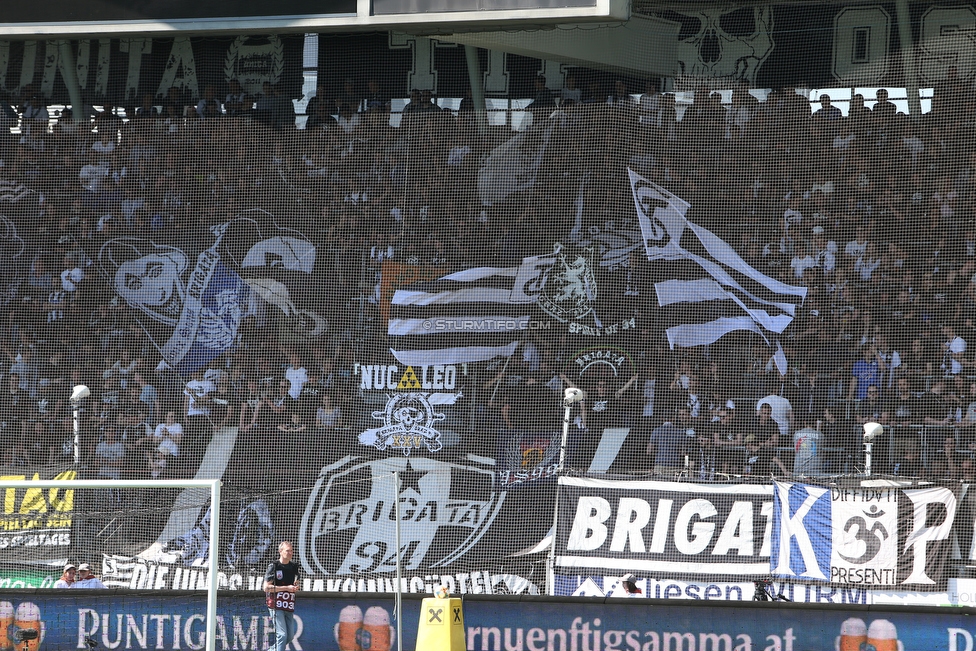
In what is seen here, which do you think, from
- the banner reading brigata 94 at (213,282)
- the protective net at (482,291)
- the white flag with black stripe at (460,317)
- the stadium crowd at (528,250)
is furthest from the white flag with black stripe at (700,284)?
the banner reading brigata 94 at (213,282)

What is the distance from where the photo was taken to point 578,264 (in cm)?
1473

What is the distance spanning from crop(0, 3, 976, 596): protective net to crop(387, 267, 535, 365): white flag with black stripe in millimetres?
40

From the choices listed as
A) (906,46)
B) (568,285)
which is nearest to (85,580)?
(568,285)

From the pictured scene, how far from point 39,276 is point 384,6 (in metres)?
5.74

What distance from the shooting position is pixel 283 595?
1073cm

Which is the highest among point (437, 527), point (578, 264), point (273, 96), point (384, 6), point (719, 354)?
point (384, 6)

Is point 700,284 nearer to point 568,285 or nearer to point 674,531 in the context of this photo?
point 568,285

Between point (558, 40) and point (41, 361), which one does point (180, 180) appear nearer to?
point (41, 361)

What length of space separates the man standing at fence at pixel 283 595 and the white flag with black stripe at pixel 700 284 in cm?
567

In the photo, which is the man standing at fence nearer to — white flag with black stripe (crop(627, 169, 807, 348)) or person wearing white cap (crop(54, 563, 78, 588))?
person wearing white cap (crop(54, 563, 78, 588))

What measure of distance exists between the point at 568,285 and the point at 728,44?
3.85 metres

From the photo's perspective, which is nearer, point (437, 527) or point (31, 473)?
point (437, 527)

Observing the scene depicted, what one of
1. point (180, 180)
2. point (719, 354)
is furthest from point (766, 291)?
point (180, 180)

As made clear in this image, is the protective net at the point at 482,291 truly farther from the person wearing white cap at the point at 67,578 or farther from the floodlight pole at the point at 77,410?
the person wearing white cap at the point at 67,578
